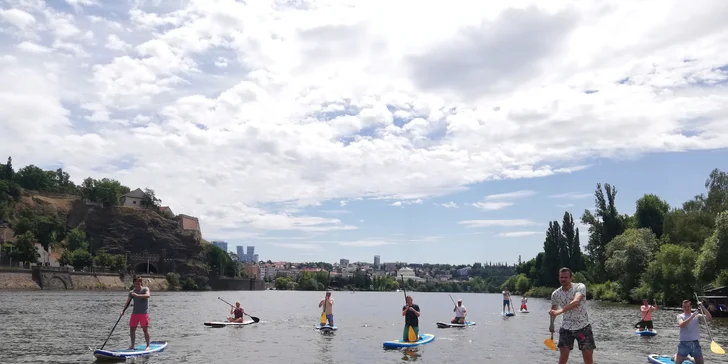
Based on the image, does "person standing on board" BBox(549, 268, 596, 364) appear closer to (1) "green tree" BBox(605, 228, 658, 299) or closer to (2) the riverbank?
(1) "green tree" BBox(605, 228, 658, 299)

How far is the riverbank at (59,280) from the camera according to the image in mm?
107594

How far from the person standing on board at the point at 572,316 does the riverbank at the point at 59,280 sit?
369 ft

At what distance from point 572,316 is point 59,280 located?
129 meters

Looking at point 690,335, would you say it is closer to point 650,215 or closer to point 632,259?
point 632,259

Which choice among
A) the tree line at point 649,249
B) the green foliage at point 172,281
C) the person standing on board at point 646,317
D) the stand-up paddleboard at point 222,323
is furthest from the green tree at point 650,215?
the green foliage at point 172,281

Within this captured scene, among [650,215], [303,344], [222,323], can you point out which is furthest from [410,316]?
[650,215]

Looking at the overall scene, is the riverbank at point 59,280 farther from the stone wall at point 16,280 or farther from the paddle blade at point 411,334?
the paddle blade at point 411,334

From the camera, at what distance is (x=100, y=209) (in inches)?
7776

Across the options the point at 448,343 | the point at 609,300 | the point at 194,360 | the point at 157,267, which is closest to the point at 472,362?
the point at 448,343

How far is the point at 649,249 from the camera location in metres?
89.1

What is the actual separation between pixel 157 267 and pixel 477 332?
178628 millimetres

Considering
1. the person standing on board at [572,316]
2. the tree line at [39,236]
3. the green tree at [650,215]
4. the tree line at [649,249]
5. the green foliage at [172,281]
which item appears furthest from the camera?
the green foliage at [172,281]

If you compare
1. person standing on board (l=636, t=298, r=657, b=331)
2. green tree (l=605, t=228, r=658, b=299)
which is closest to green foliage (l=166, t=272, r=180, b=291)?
green tree (l=605, t=228, r=658, b=299)

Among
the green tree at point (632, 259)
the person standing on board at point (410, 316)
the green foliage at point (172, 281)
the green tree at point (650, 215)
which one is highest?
the green tree at point (650, 215)
